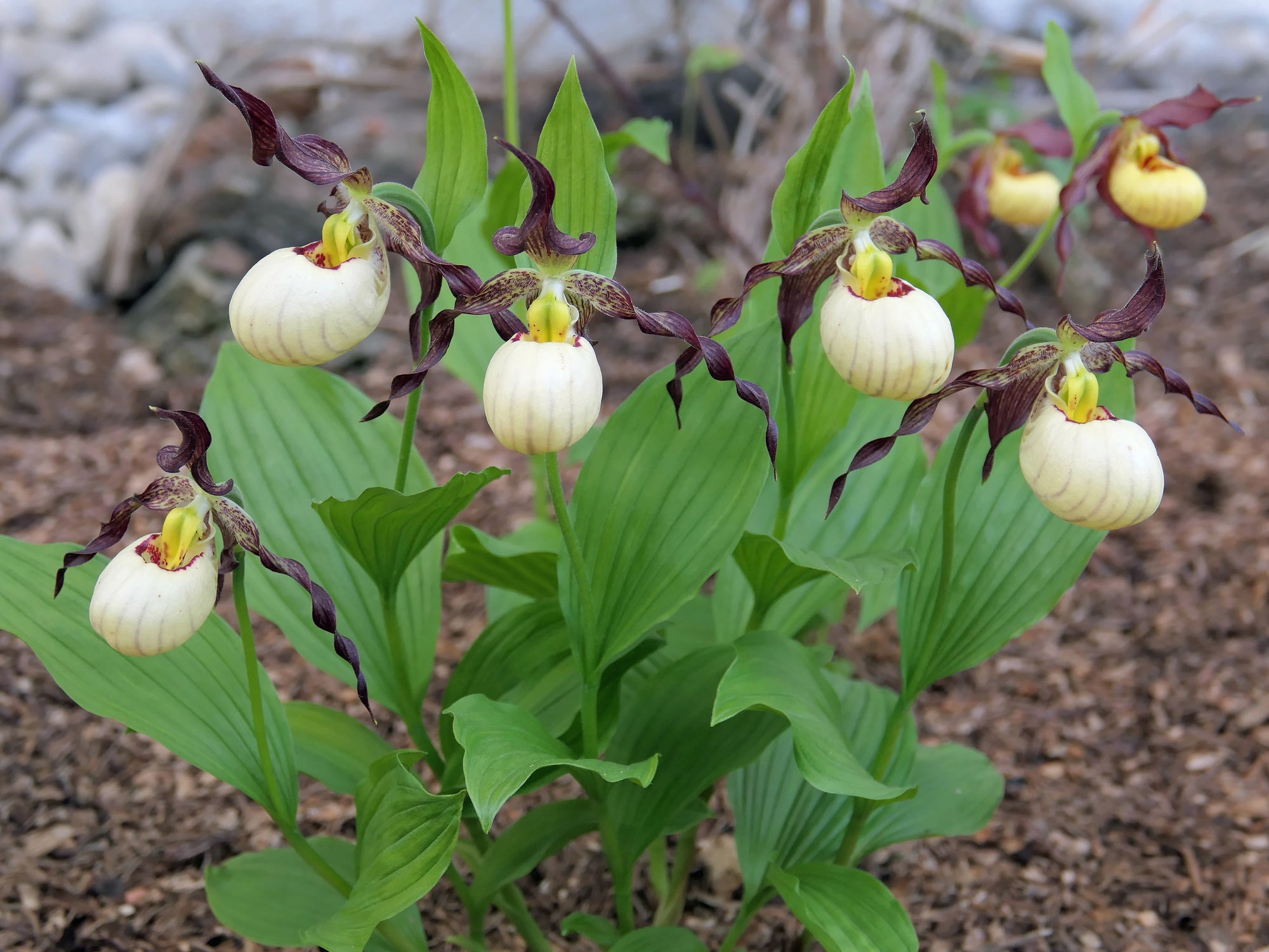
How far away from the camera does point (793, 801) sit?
4.86ft

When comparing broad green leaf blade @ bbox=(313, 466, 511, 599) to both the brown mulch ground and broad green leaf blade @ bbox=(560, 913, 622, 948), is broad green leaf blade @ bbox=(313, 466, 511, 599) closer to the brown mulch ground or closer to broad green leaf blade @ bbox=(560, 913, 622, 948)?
broad green leaf blade @ bbox=(560, 913, 622, 948)

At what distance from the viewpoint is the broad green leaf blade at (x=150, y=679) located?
1.17 m

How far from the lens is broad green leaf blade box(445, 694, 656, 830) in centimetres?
99

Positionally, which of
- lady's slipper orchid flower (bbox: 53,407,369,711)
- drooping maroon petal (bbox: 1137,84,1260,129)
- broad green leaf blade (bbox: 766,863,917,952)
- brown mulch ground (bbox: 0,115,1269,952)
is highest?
drooping maroon petal (bbox: 1137,84,1260,129)

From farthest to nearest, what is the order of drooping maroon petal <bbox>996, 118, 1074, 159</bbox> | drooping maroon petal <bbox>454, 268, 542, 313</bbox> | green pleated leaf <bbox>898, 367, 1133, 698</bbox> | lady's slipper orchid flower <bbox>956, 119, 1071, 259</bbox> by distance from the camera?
lady's slipper orchid flower <bbox>956, 119, 1071, 259</bbox>, drooping maroon petal <bbox>996, 118, 1074, 159</bbox>, green pleated leaf <bbox>898, 367, 1133, 698</bbox>, drooping maroon petal <bbox>454, 268, 542, 313</bbox>

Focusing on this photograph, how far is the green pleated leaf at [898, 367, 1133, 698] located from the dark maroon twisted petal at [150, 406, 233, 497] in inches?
33.4

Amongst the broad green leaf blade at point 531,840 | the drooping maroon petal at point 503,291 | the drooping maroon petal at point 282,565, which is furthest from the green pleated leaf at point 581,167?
the broad green leaf blade at point 531,840

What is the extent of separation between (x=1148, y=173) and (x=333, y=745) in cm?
165

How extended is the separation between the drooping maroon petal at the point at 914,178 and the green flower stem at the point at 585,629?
434 millimetres

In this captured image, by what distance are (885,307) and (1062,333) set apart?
22cm

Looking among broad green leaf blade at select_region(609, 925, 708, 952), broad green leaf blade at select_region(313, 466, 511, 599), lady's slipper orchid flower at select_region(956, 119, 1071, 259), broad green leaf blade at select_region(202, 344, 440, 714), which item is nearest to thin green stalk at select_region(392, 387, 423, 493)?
broad green leaf blade at select_region(313, 466, 511, 599)

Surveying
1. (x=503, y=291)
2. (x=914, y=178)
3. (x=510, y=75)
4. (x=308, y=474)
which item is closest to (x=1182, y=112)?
(x=914, y=178)

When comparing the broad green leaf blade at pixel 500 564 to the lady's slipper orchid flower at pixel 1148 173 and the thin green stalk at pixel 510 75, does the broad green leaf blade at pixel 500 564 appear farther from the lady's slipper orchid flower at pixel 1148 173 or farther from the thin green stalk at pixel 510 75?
the lady's slipper orchid flower at pixel 1148 173

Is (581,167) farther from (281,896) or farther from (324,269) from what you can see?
(281,896)
